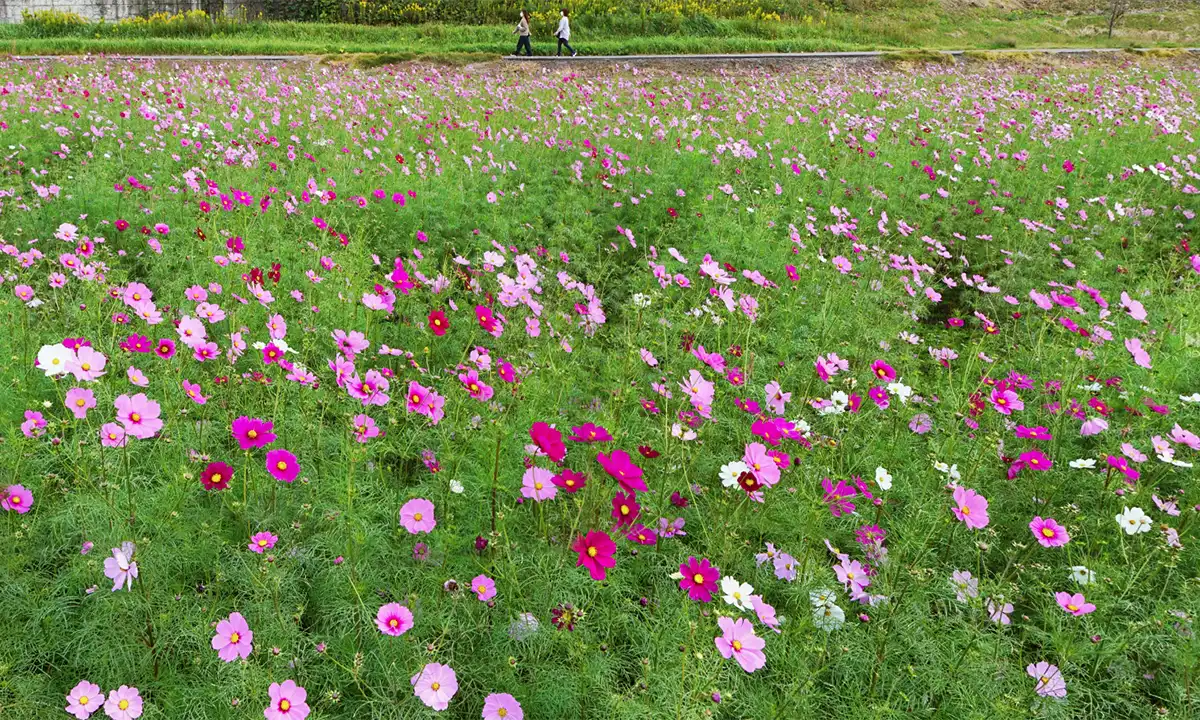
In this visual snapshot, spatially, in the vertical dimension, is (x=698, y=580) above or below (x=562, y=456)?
below

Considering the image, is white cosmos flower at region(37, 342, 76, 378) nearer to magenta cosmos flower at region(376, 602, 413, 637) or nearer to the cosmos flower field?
the cosmos flower field

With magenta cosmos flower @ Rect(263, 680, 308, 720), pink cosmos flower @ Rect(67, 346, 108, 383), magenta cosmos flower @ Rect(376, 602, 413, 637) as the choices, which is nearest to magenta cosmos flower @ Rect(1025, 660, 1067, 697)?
magenta cosmos flower @ Rect(376, 602, 413, 637)

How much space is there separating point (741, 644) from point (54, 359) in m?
1.68

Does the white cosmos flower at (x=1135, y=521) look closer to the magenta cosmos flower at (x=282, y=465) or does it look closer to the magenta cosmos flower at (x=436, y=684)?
the magenta cosmos flower at (x=436, y=684)

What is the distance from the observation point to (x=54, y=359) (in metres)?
1.60

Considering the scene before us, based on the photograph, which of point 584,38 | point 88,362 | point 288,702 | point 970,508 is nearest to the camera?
point 288,702

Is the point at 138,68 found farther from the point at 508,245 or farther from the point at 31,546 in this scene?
the point at 31,546

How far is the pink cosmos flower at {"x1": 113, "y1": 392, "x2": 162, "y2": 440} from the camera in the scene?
1499 mm

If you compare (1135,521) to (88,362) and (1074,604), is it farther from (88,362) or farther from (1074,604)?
(88,362)

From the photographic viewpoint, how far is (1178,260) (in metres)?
4.63

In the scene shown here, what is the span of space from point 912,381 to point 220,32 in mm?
19279

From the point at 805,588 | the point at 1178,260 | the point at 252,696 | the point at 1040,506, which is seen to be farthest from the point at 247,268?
the point at 1178,260

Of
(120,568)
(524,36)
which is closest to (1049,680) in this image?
(120,568)

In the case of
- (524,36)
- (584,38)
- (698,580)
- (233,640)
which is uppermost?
(584,38)
